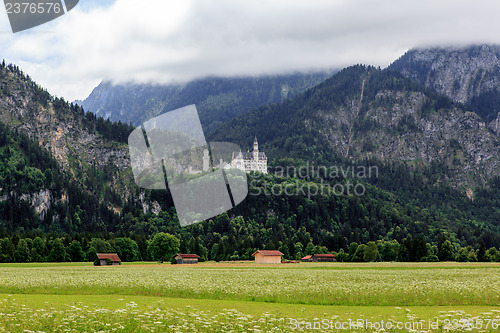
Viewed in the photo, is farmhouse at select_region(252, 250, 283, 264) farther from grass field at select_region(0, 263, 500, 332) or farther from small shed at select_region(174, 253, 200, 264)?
grass field at select_region(0, 263, 500, 332)

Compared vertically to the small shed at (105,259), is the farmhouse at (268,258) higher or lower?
lower

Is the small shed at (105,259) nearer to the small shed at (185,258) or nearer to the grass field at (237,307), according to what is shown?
the small shed at (185,258)

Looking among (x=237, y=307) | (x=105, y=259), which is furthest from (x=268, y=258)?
(x=237, y=307)

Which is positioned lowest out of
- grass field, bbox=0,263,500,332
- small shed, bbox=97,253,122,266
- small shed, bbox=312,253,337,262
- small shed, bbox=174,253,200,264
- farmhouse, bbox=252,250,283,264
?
small shed, bbox=312,253,337,262

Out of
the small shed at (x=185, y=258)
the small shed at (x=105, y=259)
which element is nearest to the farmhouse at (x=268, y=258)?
the small shed at (x=185, y=258)

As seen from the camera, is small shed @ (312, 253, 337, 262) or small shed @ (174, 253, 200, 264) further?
small shed @ (312, 253, 337, 262)

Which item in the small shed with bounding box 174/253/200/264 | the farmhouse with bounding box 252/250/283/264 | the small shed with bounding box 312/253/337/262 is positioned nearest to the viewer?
the small shed with bounding box 174/253/200/264

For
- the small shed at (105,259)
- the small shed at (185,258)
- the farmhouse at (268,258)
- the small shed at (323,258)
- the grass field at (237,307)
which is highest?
the grass field at (237,307)

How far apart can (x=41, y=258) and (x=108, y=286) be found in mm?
82678

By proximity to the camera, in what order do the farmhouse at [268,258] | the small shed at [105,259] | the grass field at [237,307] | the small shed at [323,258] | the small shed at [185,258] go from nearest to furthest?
1. the grass field at [237,307]
2. the small shed at [105,259]
3. the small shed at [185,258]
4. the farmhouse at [268,258]
5. the small shed at [323,258]

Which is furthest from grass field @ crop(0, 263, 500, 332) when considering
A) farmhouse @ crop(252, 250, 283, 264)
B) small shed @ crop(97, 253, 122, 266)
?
farmhouse @ crop(252, 250, 283, 264)

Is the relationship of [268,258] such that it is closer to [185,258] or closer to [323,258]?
[185,258]

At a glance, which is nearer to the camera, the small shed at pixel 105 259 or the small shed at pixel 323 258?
the small shed at pixel 105 259

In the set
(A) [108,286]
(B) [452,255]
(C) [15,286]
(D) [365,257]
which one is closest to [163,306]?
(A) [108,286]
